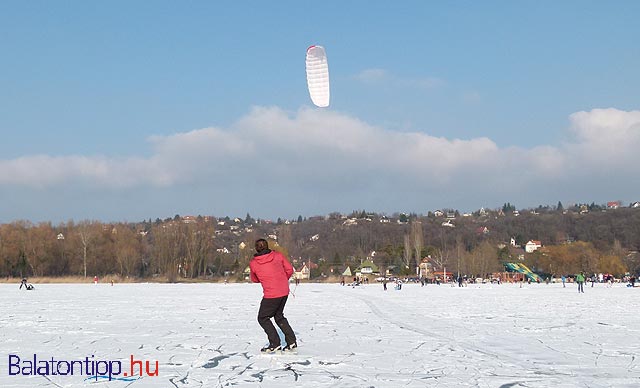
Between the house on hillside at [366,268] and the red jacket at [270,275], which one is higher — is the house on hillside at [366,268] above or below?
below

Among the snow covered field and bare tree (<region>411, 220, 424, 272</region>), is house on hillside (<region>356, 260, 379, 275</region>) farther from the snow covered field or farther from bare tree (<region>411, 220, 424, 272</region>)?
the snow covered field

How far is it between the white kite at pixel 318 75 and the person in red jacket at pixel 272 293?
7870 mm

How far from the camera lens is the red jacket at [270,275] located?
697 centimetres

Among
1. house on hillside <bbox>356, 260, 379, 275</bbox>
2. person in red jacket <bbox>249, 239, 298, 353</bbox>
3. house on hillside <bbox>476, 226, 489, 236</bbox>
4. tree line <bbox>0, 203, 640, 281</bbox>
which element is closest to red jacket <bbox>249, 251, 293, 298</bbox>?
person in red jacket <bbox>249, 239, 298, 353</bbox>

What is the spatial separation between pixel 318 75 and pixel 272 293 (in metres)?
8.63

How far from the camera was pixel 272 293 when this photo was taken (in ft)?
22.8

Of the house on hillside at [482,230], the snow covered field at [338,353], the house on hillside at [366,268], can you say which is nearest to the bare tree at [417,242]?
the house on hillside at [366,268]

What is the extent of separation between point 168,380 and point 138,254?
73713mm

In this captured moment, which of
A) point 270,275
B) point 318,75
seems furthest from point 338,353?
point 318,75

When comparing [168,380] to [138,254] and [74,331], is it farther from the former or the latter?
[138,254]

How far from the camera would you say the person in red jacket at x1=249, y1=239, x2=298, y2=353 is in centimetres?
693

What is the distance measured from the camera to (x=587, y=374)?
575 centimetres

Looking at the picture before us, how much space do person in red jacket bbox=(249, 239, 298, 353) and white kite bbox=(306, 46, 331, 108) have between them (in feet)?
25.8

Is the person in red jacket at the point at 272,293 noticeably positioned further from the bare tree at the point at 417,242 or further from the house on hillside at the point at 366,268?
the house on hillside at the point at 366,268
